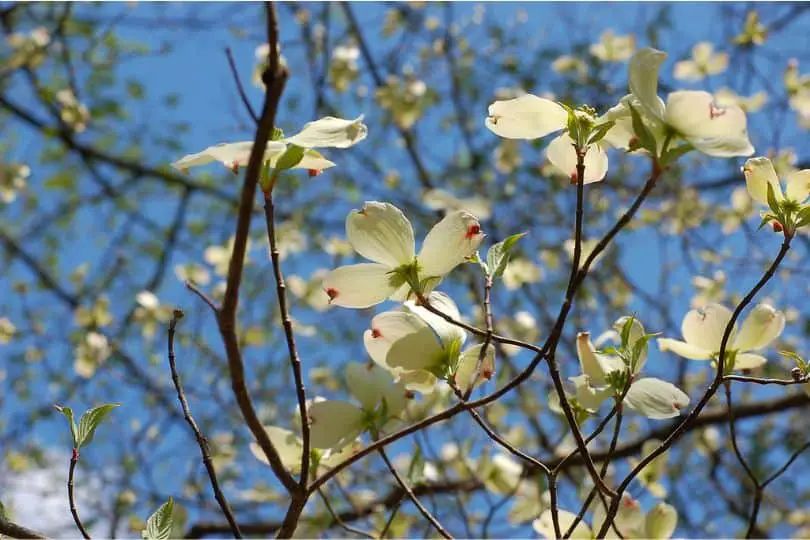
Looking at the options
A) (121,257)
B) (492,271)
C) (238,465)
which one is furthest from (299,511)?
(121,257)

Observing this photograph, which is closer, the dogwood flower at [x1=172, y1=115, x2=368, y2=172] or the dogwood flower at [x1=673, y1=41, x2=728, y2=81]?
the dogwood flower at [x1=172, y1=115, x2=368, y2=172]

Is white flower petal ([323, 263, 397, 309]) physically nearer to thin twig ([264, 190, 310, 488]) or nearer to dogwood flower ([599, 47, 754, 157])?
thin twig ([264, 190, 310, 488])

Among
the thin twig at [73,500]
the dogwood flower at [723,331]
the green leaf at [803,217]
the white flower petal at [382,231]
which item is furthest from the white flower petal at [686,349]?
the thin twig at [73,500]

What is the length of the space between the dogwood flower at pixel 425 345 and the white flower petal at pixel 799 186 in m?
0.24

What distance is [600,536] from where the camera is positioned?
20.8 inches

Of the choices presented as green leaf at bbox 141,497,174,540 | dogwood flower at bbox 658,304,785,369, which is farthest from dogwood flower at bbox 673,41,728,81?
green leaf at bbox 141,497,174,540

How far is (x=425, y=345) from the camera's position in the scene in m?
0.55

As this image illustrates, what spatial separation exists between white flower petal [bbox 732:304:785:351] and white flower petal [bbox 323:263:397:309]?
29 cm

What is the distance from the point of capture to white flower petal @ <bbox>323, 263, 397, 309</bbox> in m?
0.54

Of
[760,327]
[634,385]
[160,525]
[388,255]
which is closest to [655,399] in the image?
[634,385]

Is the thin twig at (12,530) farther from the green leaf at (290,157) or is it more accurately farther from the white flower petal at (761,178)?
the white flower petal at (761,178)

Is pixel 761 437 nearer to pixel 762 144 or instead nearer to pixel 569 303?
pixel 762 144

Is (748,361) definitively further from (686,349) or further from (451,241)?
(451,241)

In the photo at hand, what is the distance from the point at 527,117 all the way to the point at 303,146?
0.16 meters
